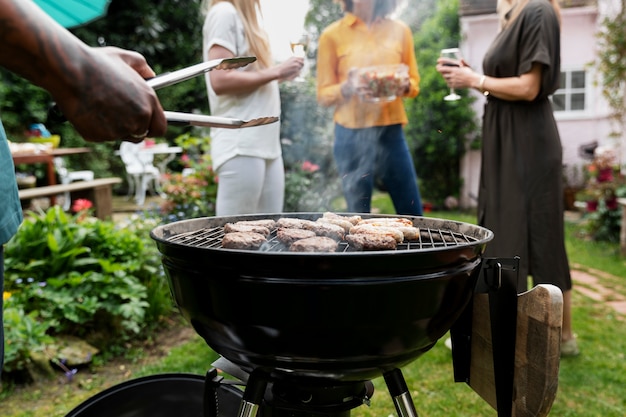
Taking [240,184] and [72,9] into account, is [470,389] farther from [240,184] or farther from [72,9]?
[72,9]

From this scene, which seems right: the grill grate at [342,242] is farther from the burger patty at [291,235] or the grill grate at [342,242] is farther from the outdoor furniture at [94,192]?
the outdoor furniture at [94,192]

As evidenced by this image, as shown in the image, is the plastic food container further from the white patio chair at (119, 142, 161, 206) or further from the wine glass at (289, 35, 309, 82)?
the white patio chair at (119, 142, 161, 206)

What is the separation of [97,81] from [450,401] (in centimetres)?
226

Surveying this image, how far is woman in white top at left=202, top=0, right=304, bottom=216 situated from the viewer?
253cm

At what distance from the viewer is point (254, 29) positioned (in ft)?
8.66

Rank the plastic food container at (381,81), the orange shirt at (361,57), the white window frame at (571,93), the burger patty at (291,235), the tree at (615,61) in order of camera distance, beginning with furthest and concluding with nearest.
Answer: the white window frame at (571,93), the tree at (615,61), the orange shirt at (361,57), the plastic food container at (381,81), the burger patty at (291,235)

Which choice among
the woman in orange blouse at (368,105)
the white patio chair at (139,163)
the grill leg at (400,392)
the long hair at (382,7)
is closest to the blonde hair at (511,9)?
the woman in orange blouse at (368,105)

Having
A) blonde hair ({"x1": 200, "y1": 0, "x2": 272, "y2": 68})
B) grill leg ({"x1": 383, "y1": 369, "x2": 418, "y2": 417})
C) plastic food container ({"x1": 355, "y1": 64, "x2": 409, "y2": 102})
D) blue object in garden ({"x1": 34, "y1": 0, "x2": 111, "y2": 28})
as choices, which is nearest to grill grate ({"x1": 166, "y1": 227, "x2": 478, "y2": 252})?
grill leg ({"x1": 383, "y1": 369, "x2": 418, "y2": 417})

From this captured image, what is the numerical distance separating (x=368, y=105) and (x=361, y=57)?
325 millimetres

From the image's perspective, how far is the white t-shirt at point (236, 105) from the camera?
2.52 meters

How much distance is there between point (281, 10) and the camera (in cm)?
332

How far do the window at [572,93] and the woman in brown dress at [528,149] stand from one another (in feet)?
26.7

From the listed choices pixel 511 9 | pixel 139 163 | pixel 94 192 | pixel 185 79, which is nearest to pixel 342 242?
pixel 185 79

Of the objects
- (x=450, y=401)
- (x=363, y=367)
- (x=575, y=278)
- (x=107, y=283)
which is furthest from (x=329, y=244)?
(x=575, y=278)
